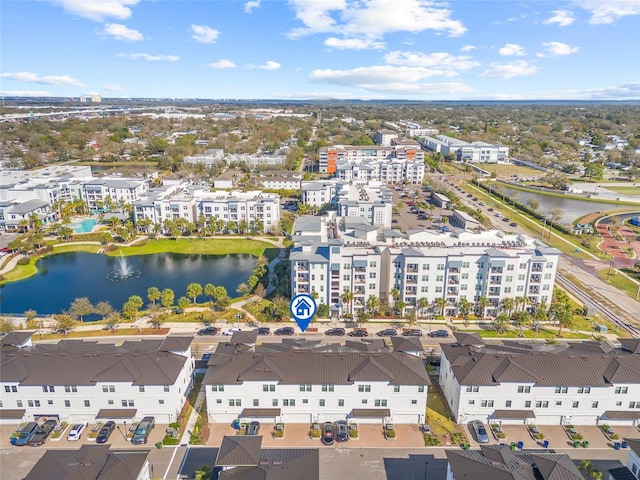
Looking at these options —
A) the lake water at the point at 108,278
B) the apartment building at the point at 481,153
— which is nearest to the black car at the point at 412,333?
the lake water at the point at 108,278

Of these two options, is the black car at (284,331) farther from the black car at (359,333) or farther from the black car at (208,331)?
the black car at (208,331)

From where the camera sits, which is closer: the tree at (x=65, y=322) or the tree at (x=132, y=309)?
the tree at (x=65, y=322)

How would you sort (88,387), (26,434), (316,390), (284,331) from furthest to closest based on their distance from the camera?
1. (284,331)
2. (316,390)
3. (88,387)
4. (26,434)

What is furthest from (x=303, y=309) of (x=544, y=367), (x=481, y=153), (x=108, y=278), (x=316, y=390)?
(x=481, y=153)

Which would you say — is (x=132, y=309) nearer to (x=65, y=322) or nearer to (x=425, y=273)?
(x=65, y=322)

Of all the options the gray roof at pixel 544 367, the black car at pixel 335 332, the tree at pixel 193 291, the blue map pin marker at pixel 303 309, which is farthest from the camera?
the tree at pixel 193 291

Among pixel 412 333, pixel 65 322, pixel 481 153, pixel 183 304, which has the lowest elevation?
pixel 412 333
